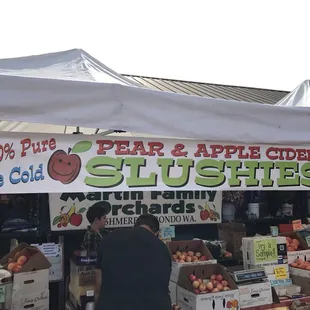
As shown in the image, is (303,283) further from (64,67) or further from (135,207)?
(64,67)

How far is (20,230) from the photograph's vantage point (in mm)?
5117

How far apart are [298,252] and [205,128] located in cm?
245

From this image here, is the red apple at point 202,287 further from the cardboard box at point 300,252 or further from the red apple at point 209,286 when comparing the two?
the cardboard box at point 300,252

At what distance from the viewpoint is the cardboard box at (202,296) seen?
339 cm

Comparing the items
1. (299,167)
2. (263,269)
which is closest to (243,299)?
(263,269)

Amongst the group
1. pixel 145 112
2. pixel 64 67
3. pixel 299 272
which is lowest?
pixel 299 272

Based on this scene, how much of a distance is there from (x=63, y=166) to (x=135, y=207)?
288cm

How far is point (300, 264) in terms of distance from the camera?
4.27 metres

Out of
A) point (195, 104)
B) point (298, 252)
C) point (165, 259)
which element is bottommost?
point (298, 252)

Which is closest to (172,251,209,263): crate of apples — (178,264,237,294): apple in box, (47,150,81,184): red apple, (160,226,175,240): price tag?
(178,264,237,294): apple in box

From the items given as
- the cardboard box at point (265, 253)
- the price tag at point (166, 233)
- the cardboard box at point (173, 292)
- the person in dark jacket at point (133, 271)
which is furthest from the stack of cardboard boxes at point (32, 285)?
the cardboard box at point (265, 253)

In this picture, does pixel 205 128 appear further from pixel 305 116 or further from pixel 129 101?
pixel 305 116

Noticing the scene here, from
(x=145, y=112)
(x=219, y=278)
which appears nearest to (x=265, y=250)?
(x=219, y=278)

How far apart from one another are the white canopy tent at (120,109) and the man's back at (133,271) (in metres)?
0.79
